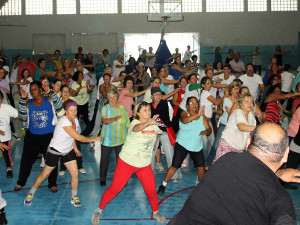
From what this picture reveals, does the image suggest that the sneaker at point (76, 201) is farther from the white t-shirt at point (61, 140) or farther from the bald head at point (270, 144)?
the bald head at point (270, 144)

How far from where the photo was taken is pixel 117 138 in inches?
278

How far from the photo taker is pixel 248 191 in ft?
8.59

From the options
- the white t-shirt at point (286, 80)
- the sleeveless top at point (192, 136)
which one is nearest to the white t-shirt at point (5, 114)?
the sleeveless top at point (192, 136)

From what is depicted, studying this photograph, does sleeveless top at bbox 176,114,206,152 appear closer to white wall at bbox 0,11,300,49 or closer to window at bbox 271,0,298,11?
white wall at bbox 0,11,300,49

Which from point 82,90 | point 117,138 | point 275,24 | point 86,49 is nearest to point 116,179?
point 117,138

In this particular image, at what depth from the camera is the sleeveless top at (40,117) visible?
6.71 metres

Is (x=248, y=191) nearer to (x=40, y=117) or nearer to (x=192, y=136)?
(x=192, y=136)

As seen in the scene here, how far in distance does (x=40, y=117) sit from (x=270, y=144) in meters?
4.68

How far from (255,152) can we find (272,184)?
26 cm

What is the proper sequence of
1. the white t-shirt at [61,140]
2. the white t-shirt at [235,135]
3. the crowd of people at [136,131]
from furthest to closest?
the white t-shirt at [235,135] < the white t-shirt at [61,140] < the crowd of people at [136,131]

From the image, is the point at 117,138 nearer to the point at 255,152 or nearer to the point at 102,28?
the point at 255,152

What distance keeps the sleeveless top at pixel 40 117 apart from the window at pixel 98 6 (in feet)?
74.1

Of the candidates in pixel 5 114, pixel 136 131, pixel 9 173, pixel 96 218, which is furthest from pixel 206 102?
pixel 9 173

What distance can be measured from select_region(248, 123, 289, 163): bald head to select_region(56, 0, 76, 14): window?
27023mm
